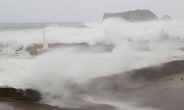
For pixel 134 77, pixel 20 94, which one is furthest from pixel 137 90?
pixel 20 94

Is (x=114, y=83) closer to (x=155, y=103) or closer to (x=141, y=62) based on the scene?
(x=155, y=103)

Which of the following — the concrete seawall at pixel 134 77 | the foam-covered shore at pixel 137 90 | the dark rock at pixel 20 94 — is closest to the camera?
the foam-covered shore at pixel 137 90

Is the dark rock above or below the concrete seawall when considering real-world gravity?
below

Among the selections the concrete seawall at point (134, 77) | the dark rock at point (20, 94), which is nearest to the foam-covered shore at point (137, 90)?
the concrete seawall at point (134, 77)

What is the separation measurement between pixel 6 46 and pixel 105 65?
46.5 feet

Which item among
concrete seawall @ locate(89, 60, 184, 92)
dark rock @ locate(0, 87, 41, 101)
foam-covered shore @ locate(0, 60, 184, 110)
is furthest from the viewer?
concrete seawall @ locate(89, 60, 184, 92)

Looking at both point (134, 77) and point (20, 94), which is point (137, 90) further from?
point (20, 94)

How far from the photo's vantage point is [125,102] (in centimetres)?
542

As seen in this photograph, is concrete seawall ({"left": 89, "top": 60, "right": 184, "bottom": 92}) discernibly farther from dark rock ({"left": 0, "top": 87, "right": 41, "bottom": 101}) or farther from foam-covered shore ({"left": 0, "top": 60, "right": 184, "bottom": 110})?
dark rock ({"left": 0, "top": 87, "right": 41, "bottom": 101})

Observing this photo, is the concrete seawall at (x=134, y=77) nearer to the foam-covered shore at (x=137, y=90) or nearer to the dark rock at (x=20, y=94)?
the foam-covered shore at (x=137, y=90)

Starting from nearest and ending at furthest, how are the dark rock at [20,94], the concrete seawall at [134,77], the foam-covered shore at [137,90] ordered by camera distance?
the foam-covered shore at [137,90] → the dark rock at [20,94] → the concrete seawall at [134,77]

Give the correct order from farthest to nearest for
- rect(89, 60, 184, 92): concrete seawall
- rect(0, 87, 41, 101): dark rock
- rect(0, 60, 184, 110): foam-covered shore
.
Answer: rect(89, 60, 184, 92): concrete seawall, rect(0, 87, 41, 101): dark rock, rect(0, 60, 184, 110): foam-covered shore

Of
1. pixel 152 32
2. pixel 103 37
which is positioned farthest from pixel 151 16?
pixel 103 37

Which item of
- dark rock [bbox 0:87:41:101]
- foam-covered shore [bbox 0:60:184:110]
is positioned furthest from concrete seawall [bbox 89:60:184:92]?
dark rock [bbox 0:87:41:101]
